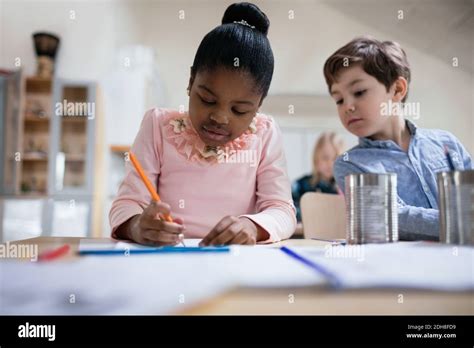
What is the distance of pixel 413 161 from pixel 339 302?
699mm

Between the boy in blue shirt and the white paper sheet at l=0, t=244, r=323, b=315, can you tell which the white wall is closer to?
the boy in blue shirt

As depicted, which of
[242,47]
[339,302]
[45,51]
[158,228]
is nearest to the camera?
[339,302]

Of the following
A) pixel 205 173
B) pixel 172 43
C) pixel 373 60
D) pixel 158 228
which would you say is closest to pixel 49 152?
pixel 172 43

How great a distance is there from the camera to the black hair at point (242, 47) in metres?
0.83

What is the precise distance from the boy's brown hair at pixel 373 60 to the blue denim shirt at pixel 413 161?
132 millimetres

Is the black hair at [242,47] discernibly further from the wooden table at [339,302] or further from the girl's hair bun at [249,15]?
the wooden table at [339,302]

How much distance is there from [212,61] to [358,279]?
1.93ft

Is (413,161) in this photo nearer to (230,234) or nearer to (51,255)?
(230,234)

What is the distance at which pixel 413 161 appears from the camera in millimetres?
958

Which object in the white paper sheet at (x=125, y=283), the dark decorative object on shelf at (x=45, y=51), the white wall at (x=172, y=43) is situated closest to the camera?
the white paper sheet at (x=125, y=283)

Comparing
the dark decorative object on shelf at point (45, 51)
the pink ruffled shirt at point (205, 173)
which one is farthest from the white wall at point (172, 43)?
the pink ruffled shirt at point (205, 173)

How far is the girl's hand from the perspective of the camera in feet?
1.99

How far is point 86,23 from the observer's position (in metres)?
3.55

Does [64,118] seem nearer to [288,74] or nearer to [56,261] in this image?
[288,74]
